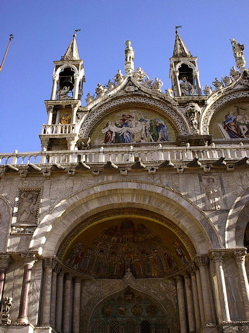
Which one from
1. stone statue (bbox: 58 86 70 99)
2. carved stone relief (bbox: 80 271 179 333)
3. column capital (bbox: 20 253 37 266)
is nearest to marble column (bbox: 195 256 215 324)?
carved stone relief (bbox: 80 271 179 333)

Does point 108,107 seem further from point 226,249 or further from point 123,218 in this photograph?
point 226,249

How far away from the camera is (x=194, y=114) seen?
51.0 feet

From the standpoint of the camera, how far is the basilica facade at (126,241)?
9.98 meters

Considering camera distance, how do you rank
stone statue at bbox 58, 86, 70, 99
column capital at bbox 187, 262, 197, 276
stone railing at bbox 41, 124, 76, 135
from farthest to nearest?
stone statue at bbox 58, 86, 70, 99 < stone railing at bbox 41, 124, 76, 135 < column capital at bbox 187, 262, 197, 276

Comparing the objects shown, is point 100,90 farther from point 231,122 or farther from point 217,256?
point 217,256

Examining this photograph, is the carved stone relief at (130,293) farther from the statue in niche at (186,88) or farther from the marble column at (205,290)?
the statue in niche at (186,88)

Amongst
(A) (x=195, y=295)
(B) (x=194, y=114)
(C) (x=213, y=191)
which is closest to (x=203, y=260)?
(A) (x=195, y=295)

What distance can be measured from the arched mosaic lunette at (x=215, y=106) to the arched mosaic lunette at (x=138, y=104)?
726mm

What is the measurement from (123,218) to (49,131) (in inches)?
207

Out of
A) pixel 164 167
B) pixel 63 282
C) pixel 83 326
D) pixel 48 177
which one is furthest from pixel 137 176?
pixel 83 326

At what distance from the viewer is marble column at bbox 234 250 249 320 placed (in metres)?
9.47

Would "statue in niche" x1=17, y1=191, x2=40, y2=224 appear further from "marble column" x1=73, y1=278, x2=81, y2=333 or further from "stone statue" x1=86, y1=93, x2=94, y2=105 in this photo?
"stone statue" x1=86, y1=93, x2=94, y2=105

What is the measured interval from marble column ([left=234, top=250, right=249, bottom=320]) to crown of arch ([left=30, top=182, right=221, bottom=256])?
1.97 ft

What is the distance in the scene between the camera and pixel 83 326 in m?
11.4
